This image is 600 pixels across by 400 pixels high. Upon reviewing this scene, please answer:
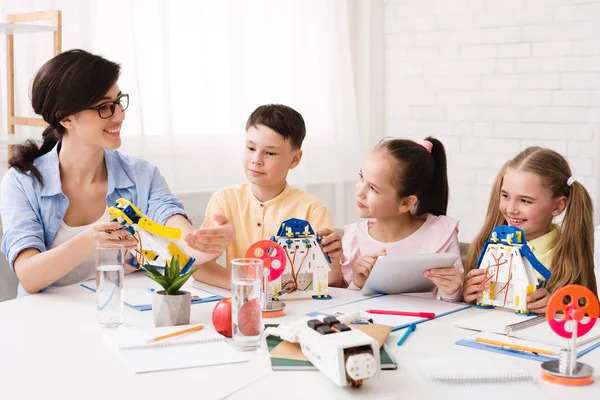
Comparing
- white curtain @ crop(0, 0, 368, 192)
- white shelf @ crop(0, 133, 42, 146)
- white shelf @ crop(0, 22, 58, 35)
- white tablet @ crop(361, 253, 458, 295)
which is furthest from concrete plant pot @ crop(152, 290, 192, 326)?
white curtain @ crop(0, 0, 368, 192)

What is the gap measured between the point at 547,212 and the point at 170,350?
122 cm

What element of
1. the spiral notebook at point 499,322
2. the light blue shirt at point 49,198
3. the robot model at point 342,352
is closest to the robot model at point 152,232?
the light blue shirt at point 49,198

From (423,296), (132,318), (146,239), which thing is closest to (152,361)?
(132,318)

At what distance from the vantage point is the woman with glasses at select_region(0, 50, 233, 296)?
6.73 feet

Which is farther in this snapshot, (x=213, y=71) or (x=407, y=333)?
(x=213, y=71)

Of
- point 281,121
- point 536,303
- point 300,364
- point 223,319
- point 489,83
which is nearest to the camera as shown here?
point 300,364

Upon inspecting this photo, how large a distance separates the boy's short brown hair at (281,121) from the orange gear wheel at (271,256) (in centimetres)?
63

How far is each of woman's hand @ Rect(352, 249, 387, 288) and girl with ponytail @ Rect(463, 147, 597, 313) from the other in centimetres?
29

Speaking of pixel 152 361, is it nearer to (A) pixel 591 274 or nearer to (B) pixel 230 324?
(B) pixel 230 324

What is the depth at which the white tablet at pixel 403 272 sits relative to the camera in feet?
6.12

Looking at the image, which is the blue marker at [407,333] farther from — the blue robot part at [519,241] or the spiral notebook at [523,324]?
the blue robot part at [519,241]

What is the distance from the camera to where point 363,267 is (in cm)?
202

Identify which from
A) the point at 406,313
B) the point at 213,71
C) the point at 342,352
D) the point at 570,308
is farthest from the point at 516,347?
the point at 213,71

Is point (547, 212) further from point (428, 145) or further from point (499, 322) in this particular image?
point (499, 322)
